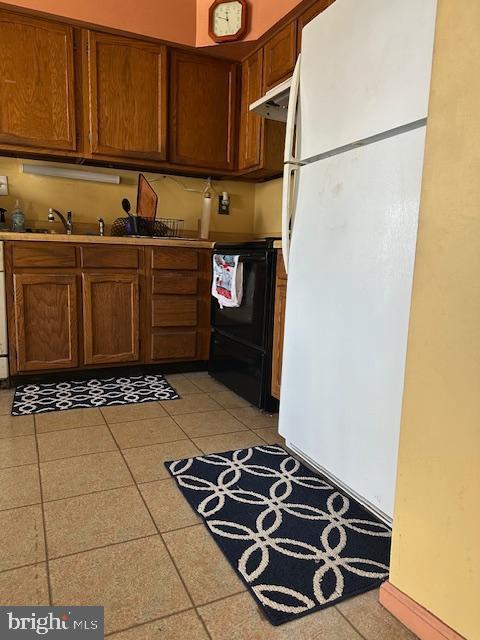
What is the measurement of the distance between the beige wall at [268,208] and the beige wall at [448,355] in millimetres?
2437

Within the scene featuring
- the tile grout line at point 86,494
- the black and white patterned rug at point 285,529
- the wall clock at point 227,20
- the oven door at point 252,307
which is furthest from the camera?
the wall clock at point 227,20

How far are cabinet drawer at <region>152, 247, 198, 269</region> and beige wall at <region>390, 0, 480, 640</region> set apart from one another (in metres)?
2.09

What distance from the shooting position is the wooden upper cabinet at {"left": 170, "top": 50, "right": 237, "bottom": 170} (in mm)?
3023

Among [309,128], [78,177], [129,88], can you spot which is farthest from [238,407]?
[129,88]

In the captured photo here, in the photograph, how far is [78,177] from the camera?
120 inches

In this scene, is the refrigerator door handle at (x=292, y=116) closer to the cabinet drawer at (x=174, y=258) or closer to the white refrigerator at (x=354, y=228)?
the white refrigerator at (x=354, y=228)

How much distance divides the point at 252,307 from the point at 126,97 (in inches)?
65.6

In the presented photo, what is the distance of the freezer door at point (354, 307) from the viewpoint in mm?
1229

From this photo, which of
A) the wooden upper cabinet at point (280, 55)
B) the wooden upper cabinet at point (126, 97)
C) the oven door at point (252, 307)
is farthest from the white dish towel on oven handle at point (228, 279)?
the wooden upper cabinet at point (280, 55)

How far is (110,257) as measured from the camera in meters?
2.69

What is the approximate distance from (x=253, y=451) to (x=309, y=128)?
4.23ft

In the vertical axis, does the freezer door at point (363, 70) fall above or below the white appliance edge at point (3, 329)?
above

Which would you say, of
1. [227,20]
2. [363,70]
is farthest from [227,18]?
[363,70]

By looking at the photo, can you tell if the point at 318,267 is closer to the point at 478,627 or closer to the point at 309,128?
the point at 309,128
